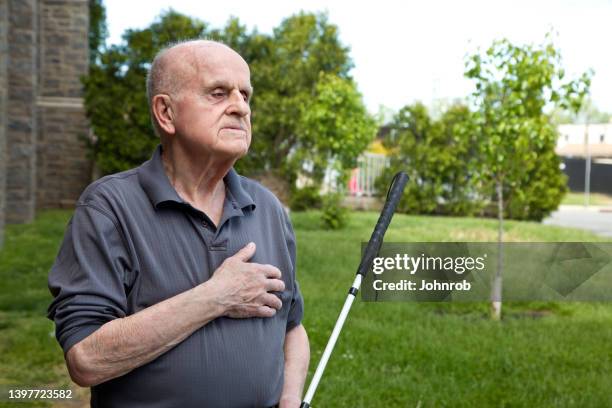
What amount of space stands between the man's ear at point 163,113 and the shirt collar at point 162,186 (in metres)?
0.08

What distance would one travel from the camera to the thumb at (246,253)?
1543mm

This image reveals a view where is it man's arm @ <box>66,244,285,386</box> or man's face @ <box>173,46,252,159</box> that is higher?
man's face @ <box>173,46,252,159</box>

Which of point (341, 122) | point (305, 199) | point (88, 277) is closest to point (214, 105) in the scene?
point (88, 277)

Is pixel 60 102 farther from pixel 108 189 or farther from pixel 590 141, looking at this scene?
pixel 590 141

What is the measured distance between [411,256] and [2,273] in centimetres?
407

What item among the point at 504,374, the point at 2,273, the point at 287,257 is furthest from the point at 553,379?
the point at 2,273

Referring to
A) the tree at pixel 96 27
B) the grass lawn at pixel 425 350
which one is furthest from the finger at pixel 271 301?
the tree at pixel 96 27

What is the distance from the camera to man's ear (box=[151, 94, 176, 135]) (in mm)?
1560

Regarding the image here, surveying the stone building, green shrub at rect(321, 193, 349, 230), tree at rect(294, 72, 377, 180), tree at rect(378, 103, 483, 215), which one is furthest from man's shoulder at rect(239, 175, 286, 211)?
the stone building

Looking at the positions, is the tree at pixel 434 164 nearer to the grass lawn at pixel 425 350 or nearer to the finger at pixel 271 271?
the grass lawn at pixel 425 350

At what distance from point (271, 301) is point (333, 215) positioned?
10.6 meters

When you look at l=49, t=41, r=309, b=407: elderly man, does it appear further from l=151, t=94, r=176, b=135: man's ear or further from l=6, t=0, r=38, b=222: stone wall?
l=6, t=0, r=38, b=222: stone wall

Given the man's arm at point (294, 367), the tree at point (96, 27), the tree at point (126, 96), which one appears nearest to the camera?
the man's arm at point (294, 367)

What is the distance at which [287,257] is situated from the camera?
1.73 meters
